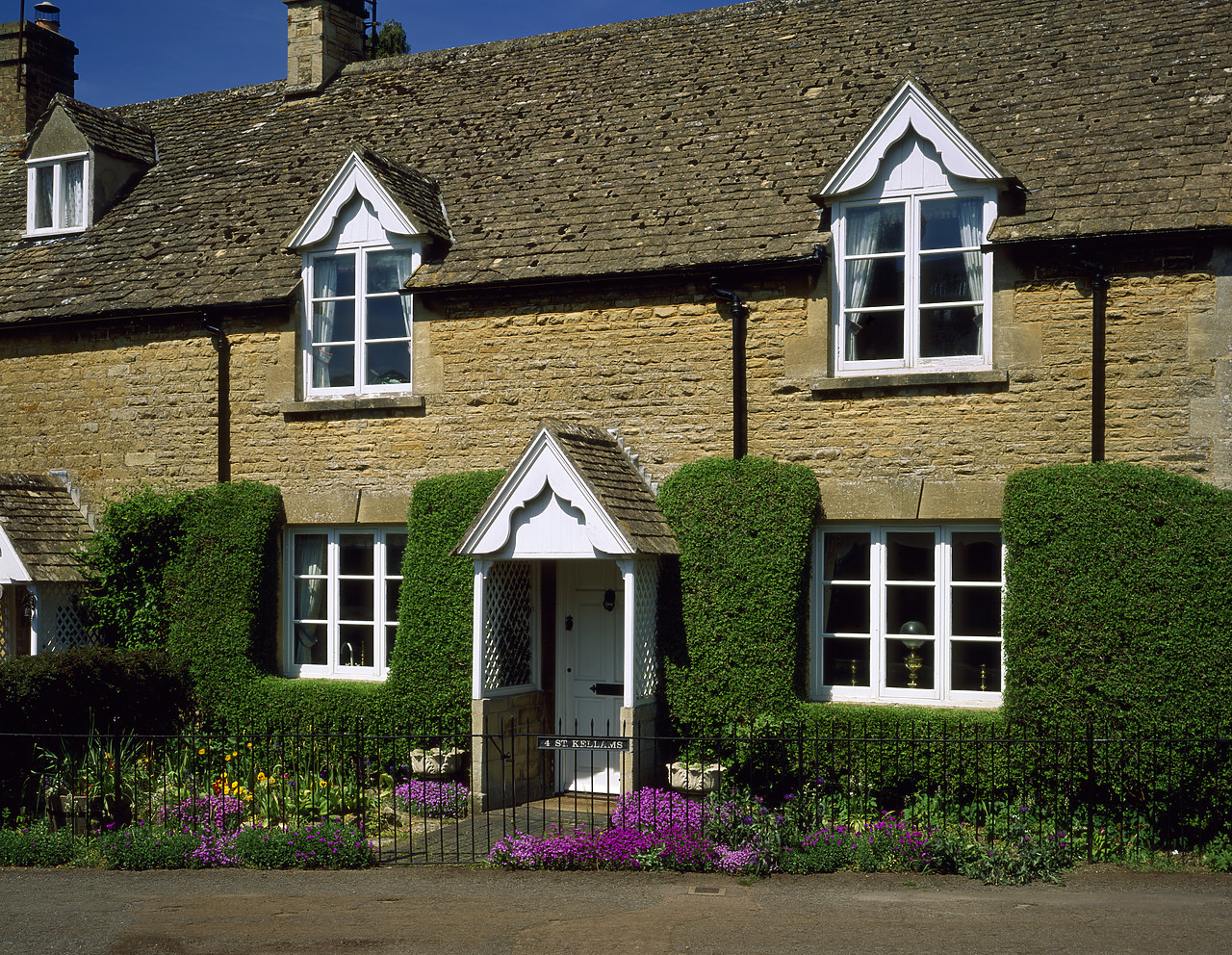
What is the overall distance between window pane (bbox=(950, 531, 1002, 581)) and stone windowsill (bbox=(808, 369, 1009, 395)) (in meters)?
1.46

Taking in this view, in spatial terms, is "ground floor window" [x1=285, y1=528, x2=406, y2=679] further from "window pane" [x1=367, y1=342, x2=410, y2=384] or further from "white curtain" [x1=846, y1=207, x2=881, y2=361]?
"white curtain" [x1=846, y1=207, x2=881, y2=361]

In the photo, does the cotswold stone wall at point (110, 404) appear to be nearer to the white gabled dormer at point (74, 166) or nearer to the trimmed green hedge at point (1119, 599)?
the white gabled dormer at point (74, 166)

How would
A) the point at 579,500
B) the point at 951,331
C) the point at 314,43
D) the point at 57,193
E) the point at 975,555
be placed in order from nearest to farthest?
the point at 579,500 → the point at 975,555 → the point at 951,331 → the point at 57,193 → the point at 314,43

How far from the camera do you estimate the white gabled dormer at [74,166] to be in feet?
55.8

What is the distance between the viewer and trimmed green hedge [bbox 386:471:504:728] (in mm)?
13102

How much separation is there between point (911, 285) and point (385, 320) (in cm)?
600

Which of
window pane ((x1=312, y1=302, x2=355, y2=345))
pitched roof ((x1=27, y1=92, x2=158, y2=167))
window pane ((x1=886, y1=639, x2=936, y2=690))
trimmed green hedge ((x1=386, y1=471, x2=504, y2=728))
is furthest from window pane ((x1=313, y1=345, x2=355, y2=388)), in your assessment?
window pane ((x1=886, y1=639, x2=936, y2=690))

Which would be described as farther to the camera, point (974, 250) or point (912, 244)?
point (912, 244)

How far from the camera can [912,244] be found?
12422mm

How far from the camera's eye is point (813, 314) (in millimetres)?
12602

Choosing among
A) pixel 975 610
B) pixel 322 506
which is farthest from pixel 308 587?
pixel 975 610

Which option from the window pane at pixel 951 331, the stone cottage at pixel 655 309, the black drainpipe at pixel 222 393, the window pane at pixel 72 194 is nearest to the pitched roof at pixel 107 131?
the stone cottage at pixel 655 309

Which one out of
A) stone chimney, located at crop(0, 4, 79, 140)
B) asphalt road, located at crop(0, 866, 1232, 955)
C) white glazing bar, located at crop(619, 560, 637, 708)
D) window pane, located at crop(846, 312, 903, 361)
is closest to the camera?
asphalt road, located at crop(0, 866, 1232, 955)

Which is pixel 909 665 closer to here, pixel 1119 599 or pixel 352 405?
pixel 1119 599
